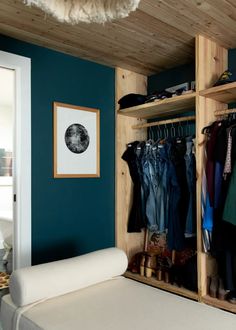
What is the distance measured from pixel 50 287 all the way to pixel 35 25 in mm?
1796

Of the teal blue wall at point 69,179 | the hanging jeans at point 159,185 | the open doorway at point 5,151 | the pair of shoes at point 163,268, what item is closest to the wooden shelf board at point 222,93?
the hanging jeans at point 159,185

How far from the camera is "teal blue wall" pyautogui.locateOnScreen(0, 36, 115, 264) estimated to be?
255 centimetres

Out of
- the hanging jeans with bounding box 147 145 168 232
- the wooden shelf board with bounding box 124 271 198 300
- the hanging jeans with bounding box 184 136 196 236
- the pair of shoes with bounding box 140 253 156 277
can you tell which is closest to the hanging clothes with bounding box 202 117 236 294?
the hanging jeans with bounding box 184 136 196 236

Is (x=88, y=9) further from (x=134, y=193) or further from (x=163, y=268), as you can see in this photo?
(x=163, y=268)

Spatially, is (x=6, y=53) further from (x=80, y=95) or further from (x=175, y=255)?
(x=175, y=255)

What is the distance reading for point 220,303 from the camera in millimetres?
2299

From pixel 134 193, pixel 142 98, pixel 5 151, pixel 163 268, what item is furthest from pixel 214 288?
pixel 5 151

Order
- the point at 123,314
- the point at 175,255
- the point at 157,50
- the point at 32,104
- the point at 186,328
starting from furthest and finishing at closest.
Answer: the point at 175,255, the point at 157,50, the point at 32,104, the point at 123,314, the point at 186,328

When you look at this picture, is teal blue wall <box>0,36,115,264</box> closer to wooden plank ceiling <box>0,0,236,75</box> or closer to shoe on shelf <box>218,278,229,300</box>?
wooden plank ceiling <box>0,0,236,75</box>

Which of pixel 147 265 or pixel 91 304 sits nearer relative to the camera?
pixel 91 304

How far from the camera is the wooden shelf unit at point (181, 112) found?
242cm

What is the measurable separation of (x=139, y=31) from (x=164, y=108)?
2.62ft

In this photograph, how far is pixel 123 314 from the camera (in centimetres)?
146

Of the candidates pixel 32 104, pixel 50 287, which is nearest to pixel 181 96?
pixel 32 104
